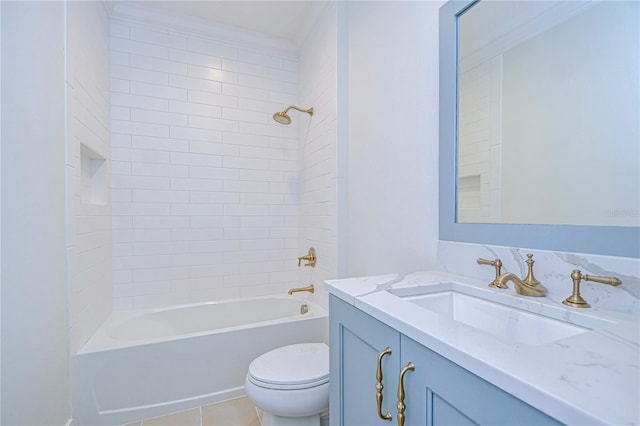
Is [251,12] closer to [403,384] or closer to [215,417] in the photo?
[403,384]

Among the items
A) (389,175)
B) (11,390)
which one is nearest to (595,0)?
(389,175)

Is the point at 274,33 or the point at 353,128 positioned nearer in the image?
the point at 353,128

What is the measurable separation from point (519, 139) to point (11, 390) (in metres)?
1.98

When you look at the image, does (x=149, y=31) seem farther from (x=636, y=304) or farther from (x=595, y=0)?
(x=636, y=304)

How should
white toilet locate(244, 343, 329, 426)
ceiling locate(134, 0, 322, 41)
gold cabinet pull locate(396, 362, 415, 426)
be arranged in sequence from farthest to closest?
ceiling locate(134, 0, 322, 41)
white toilet locate(244, 343, 329, 426)
gold cabinet pull locate(396, 362, 415, 426)

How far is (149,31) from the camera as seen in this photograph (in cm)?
231

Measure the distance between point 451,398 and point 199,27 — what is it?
2868 millimetres

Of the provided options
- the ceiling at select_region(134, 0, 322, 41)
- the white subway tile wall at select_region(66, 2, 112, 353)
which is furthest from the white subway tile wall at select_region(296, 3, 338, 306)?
the white subway tile wall at select_region(66, 2, 112, 353)

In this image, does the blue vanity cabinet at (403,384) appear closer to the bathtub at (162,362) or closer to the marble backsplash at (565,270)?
the marble backsplash at (565,270)

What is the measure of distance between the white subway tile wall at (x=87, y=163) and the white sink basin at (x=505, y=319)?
168cm

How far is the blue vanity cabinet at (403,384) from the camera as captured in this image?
50 cm

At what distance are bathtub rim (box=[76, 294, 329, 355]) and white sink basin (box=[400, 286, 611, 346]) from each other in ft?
3.92

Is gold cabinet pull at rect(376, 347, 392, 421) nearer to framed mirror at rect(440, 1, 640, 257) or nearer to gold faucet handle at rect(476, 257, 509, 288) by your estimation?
gold faucet handle at rect(476, 257, 509, 288)

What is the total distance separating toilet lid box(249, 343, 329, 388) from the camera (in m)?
1.33
